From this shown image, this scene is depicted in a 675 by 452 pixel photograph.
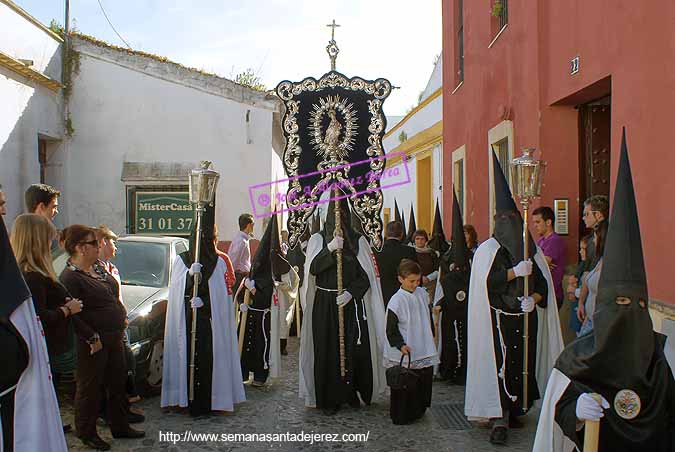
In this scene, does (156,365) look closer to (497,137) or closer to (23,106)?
(497,137)

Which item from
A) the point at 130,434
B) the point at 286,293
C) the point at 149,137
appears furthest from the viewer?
the point at 149,137

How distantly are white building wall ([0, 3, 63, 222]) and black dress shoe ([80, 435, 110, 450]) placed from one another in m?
7.82

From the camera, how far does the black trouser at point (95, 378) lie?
5508 millimetres

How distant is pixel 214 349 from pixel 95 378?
1514 millimetres

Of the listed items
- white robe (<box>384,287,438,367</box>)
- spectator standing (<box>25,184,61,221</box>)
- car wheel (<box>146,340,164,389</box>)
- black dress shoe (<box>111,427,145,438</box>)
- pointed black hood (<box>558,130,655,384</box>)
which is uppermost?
spectator standing (<box>25,184,61,221</box>)

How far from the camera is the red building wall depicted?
5.84 m

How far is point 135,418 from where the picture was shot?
6.50m

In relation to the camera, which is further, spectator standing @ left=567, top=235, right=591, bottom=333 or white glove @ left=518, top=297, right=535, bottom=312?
spectator standing @ left=567, top=235, right=591, bottom=333

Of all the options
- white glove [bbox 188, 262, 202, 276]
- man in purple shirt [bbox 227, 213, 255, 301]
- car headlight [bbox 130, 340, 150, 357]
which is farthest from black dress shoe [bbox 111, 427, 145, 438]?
man in purple shirt [bbox 227, 213, 255, 301]

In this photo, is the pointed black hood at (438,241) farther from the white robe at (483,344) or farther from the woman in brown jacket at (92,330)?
the woman in brown jacket at (92,330)

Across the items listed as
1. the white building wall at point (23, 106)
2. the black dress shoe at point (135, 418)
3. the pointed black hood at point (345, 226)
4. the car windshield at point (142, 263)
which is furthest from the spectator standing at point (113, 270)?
the white building wall at point (23, 106)

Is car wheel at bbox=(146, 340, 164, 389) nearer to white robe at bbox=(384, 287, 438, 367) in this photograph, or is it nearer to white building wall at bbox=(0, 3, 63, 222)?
white robe at bbox=(384, 287, 438, 367)

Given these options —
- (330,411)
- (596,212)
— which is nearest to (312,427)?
(330,411)

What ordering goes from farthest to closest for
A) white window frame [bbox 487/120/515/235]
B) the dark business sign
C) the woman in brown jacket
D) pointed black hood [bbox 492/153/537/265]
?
1. the dark business sign
2. white window frame [bbox 487/120/515/235]
3. pointed black hood [bbox 492/153/537/265]
4. the woman in brown jacket
